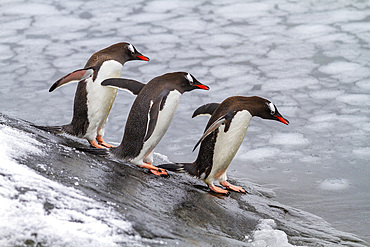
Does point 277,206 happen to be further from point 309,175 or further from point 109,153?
point 109,153

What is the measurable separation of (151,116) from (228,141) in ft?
1.40

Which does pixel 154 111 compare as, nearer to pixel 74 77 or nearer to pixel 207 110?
pixel 207 110

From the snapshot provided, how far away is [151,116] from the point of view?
2621 mm

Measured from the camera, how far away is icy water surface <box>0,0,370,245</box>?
11.3ft

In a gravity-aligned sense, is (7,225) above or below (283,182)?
above

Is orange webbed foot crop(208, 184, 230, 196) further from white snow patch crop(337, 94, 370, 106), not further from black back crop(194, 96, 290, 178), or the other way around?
white snow patch crop(337, 94, 370, 106)

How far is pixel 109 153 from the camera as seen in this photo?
110 inches

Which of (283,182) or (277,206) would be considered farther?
(283,182)

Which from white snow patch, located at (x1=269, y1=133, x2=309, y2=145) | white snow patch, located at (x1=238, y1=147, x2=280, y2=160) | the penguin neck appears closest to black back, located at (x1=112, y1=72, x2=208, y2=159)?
the penguin neck

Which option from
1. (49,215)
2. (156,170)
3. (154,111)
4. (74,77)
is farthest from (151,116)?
A: (49,215)

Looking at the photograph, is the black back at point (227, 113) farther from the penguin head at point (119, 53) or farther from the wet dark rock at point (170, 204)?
the penguin head at point (119, 53)

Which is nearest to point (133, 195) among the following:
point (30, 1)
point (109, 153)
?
point (109, 153)

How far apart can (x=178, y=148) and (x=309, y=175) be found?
971 mm

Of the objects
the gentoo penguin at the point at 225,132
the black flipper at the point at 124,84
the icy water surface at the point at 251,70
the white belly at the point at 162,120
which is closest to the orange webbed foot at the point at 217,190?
the gentoo penguin at the point at 225,132
